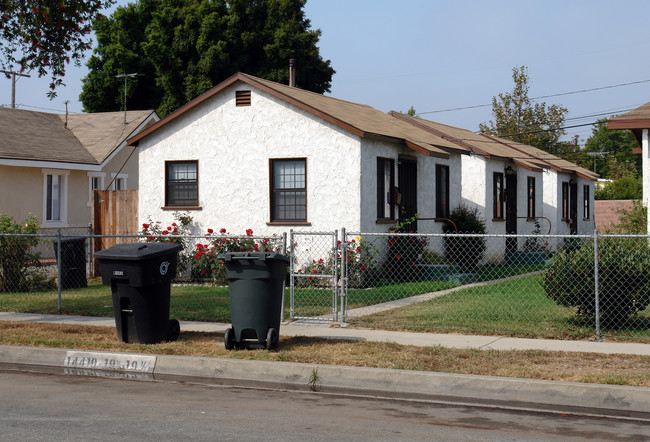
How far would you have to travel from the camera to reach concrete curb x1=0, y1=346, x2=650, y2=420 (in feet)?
25.0

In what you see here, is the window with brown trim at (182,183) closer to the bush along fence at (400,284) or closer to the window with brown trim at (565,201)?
the bush along fence at (400,284)

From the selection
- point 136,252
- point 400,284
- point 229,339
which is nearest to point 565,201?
point 400,284

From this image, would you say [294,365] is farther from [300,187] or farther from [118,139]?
[118,139]

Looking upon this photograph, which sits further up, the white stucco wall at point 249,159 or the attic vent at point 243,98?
the attic vent at point 243,98

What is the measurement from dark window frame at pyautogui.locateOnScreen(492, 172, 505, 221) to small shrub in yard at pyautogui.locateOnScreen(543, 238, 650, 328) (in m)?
13.3

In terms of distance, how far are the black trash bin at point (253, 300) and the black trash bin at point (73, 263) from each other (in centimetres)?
856

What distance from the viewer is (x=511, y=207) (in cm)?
2666

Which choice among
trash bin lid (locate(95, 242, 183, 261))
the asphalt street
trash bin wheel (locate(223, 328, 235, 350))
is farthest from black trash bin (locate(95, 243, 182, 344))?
the asphalt street

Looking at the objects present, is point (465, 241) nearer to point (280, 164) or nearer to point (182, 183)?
point (280, 164)

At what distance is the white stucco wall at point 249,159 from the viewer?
17.3 m

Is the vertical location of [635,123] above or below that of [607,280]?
above

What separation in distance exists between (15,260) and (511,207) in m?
16.0

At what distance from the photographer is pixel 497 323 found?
1184 centimetres

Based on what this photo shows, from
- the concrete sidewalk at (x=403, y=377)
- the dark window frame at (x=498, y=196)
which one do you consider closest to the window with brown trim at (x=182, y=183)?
the concrete sidewalk at (x=403, y=377)
